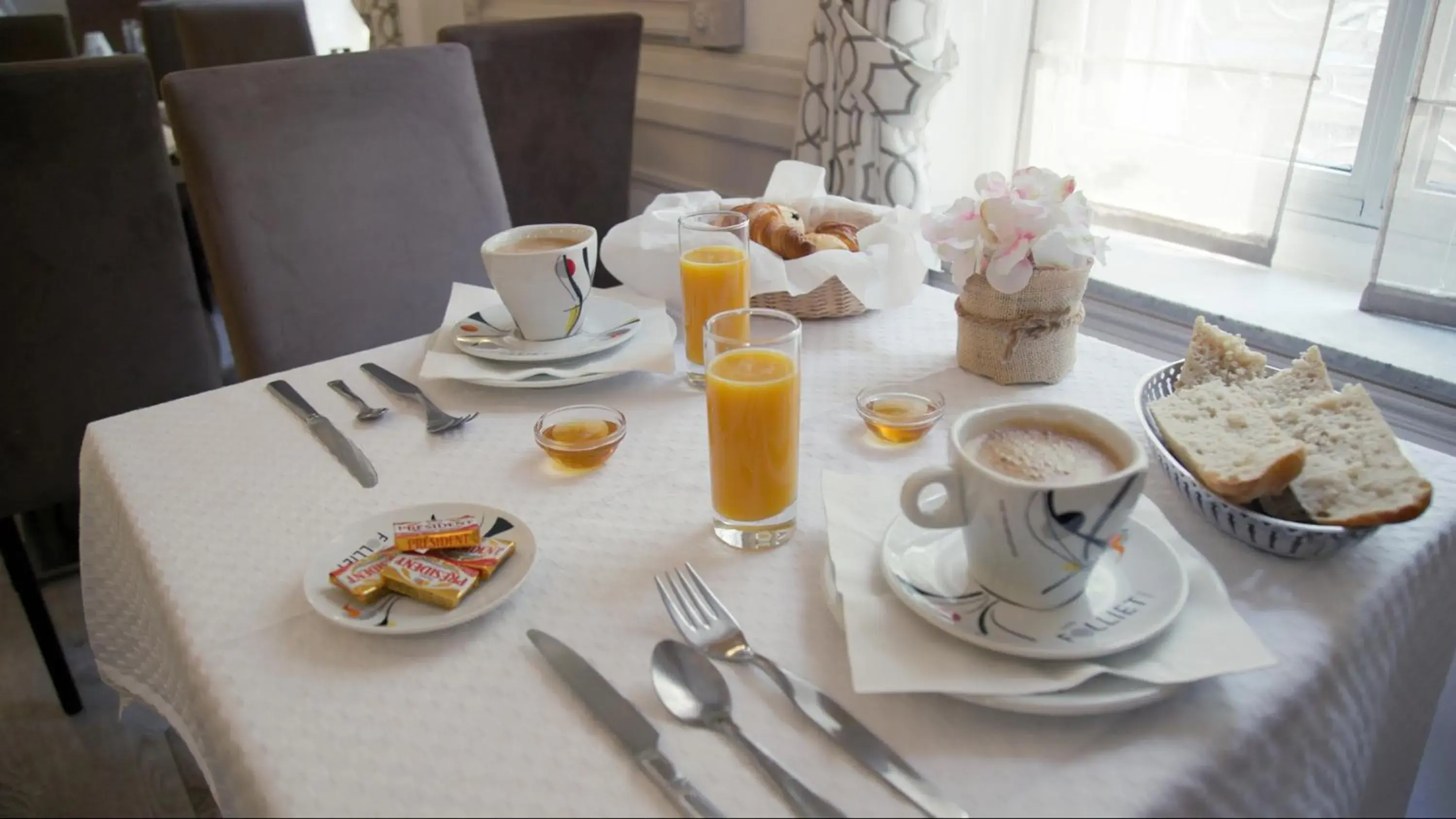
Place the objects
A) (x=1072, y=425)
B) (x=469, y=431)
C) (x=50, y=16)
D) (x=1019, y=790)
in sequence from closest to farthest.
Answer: (x=1019, y=790), (x=1072, y=425), (x=469, y=431), (x=50, y=16)

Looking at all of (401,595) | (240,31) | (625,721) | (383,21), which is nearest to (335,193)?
(401,595)

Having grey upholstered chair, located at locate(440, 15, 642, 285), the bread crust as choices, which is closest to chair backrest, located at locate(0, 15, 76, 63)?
grey upholstered chair, located at locate(440, 15, 642, 285)

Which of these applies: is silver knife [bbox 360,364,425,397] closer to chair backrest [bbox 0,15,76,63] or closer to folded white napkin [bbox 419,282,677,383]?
folded white napkin [bbox 419,282,677,383]

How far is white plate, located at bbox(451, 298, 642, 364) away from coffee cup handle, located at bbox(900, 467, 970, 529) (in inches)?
18.2

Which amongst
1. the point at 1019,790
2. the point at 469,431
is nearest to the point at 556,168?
the point at 469,431

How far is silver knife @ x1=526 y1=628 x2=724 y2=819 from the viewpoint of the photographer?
1.47 ft

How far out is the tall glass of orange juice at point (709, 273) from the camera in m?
0.89

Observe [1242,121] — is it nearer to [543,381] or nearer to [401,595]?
[543,381]

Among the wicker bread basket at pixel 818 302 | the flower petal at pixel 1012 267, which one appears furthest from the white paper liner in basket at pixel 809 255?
the flower petal at pixel 1012 267

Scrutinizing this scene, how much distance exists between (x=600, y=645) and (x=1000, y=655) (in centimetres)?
23

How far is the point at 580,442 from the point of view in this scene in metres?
0.77

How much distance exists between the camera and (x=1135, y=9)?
55.6 inches

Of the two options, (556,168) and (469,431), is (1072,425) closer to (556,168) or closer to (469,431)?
(469,431)

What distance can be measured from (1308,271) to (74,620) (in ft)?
6.92
